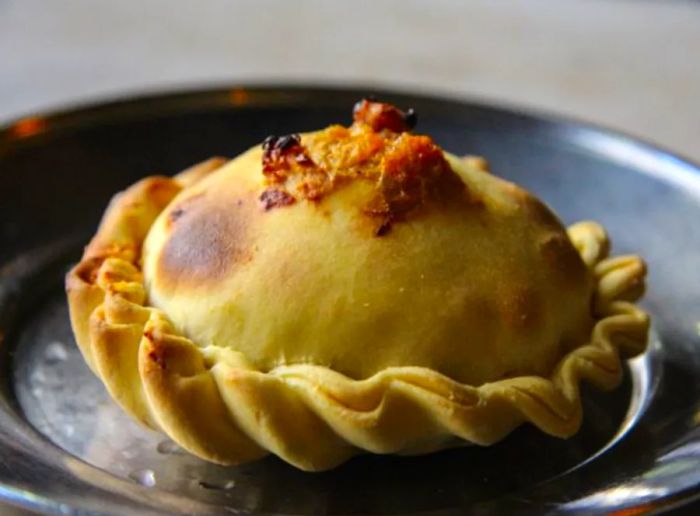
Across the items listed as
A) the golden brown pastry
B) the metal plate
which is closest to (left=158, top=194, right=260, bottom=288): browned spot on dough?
the golden brown pastry

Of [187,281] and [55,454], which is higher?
[187,281]

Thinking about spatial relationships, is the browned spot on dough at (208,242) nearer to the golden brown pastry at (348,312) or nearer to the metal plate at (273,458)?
the golden brown pastry at (348,312)

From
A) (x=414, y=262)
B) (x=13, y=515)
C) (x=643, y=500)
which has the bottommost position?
(x=13, y=515)

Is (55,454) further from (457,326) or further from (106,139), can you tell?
(106,139)

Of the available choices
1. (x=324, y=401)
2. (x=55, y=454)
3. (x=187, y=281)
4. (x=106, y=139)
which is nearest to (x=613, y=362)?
(x=324, y=401)

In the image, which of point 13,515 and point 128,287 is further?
point 128,287

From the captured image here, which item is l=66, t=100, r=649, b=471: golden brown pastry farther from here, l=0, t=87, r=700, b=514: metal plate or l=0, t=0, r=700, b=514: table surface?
l=0, t=0, r=700, b=514: table surface

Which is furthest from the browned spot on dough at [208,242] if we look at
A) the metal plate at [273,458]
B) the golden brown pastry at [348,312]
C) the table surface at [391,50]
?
the table surface at [391,50]
